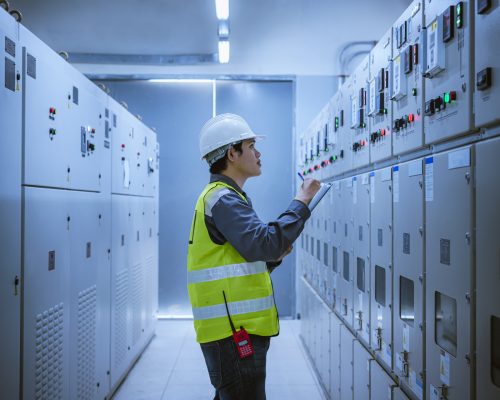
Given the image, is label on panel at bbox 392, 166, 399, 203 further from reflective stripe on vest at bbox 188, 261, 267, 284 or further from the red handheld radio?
the red handheld radio

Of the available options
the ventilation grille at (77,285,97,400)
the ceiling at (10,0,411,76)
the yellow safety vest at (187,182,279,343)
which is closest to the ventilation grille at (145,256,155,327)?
the ventilation grille at (77,285,97,400)

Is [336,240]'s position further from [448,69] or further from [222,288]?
[448,69]

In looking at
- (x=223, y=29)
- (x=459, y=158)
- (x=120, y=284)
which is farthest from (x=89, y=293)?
(x=223, y=29)

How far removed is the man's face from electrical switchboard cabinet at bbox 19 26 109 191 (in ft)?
3.52

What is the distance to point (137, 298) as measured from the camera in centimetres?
525

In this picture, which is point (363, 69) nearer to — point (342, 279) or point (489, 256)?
point (342, 279)

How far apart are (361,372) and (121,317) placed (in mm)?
2361

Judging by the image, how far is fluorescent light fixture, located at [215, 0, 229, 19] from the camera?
512cm

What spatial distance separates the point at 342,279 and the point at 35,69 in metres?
2.48

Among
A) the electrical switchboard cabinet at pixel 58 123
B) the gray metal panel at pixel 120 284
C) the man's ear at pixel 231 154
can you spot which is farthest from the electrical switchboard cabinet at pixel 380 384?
the gray metal panel at pixel 120 284

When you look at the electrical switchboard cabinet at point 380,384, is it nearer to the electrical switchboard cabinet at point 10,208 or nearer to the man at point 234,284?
the man at point 234,284

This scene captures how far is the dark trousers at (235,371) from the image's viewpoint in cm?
208

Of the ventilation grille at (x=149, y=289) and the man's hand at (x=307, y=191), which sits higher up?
the man's hand at (x=307, y=191)

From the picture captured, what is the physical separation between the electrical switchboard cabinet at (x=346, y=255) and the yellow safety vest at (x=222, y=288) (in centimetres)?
138
